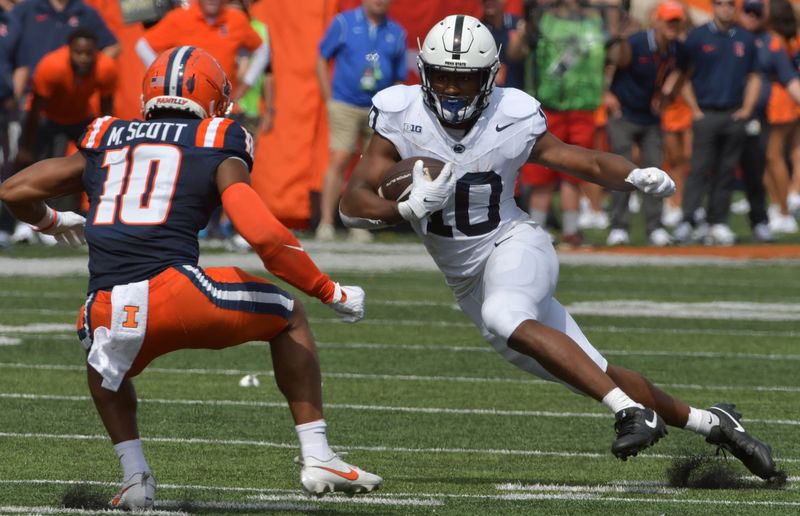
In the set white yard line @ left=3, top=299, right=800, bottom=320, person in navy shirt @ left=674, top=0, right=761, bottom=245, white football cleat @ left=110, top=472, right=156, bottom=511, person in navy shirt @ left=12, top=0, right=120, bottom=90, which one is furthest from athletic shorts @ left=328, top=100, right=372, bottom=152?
white football cleat @ left=110, top=472, right=156, bottom=511

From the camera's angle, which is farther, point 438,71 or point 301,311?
point 438,71

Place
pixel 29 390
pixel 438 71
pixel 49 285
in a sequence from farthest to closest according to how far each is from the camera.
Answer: pixel 49 285 < pixel 29 390 < pixel 438 71

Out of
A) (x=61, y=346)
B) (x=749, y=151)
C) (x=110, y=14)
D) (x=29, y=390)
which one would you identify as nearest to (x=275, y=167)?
(x=110, y=14)

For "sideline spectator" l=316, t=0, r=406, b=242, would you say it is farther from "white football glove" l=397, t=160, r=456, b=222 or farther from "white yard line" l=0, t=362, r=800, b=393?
"white football glove" l=397, t=160, r=456, b=222

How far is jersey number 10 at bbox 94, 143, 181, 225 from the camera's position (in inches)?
187

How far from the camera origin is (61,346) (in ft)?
28.4

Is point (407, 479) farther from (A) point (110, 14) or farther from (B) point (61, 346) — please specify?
(A) point (110, 14)

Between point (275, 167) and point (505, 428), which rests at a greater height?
point (505, 428)

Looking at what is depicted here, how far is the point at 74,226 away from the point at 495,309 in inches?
52.0

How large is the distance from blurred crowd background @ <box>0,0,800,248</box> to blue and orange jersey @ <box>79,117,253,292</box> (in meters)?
7.36

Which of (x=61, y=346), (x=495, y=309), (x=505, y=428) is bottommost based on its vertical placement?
(x=61, y=346)

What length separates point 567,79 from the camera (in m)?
13.5

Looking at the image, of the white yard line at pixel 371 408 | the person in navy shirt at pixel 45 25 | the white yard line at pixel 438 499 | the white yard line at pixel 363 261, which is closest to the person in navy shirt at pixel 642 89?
the white yard line at pixel 363 261

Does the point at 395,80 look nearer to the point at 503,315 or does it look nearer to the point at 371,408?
the point at 371,408
